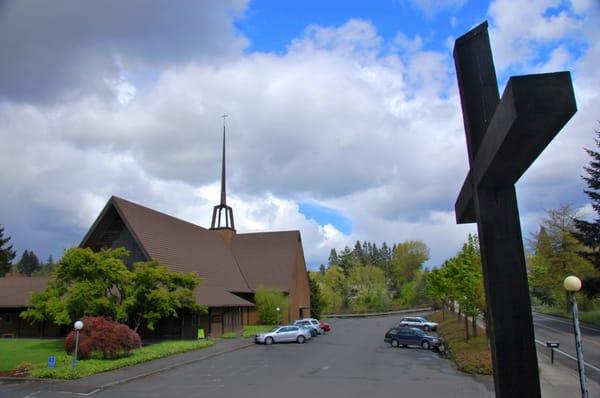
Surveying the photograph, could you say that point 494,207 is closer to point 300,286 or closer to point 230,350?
point 230,350

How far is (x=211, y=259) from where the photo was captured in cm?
4712

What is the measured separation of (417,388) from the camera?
16.2 meters

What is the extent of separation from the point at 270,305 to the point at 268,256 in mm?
9565

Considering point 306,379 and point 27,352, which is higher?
point 27,352

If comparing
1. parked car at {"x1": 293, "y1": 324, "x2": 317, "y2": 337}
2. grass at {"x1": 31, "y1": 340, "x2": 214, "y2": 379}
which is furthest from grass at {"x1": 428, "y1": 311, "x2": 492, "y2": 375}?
grass at {"x1": 31, "y1": 340, "x2": 214, "y2": 379}

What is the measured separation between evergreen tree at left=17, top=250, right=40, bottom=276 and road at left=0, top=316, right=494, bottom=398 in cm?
13184

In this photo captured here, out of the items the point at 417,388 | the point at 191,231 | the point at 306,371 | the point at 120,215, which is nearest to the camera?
the point at 417,388

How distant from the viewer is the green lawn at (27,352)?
74.2 ft

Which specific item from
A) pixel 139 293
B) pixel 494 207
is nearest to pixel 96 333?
pixel 139 293

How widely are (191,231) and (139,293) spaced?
63.4 ft

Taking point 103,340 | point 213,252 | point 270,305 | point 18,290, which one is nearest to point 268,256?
point 213,252

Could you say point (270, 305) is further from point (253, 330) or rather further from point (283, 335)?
point (283, 335)

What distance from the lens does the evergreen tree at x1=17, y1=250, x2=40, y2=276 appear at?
137 meters

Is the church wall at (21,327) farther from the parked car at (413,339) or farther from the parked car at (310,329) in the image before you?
the parked car at (413,339)
